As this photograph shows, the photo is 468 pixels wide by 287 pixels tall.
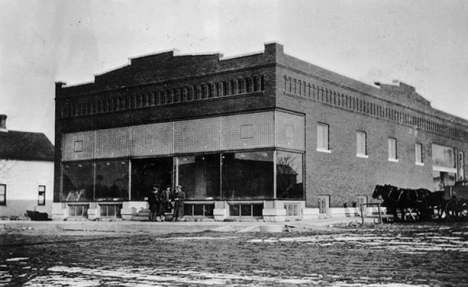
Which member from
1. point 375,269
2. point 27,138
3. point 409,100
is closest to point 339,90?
point 409,100

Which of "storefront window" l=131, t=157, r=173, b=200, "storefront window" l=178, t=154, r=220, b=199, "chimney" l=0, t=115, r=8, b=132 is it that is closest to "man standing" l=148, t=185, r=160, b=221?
"storefront window" l=178, t=154, r=220, b=199

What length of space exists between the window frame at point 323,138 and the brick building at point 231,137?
8 cm

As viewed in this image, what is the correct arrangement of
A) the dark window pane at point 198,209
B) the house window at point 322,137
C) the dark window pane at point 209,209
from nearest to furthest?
1. the dark window pane at point 209,209
2. the dark window pane at point 198,209
3. the house window at point 322,137

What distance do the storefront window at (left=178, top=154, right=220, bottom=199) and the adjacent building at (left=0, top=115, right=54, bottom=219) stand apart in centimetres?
2013

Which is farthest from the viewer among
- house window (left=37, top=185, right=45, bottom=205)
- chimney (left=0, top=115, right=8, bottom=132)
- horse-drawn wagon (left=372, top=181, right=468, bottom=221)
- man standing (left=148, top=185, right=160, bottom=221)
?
house window (left=37, top=185, right=45, bottom=205)

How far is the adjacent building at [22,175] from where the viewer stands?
47.2 m

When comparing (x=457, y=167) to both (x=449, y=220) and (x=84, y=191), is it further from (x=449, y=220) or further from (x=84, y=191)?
(x=84, y=191)

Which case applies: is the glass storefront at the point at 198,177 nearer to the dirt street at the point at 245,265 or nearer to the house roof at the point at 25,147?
the house roof at the point at 25,147

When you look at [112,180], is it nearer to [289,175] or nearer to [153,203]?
[153,203]

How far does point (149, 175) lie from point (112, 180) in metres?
2.92

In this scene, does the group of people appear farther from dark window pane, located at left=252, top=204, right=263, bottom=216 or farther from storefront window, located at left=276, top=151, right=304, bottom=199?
storefront window, located at left=276, top=151, right=304, bottom=199

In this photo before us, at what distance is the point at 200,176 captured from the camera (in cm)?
3188

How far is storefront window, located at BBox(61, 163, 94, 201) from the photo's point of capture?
37.0 meters

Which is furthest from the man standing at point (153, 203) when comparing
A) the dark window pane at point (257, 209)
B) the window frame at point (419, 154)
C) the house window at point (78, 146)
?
the window frame at point (419, 154)
